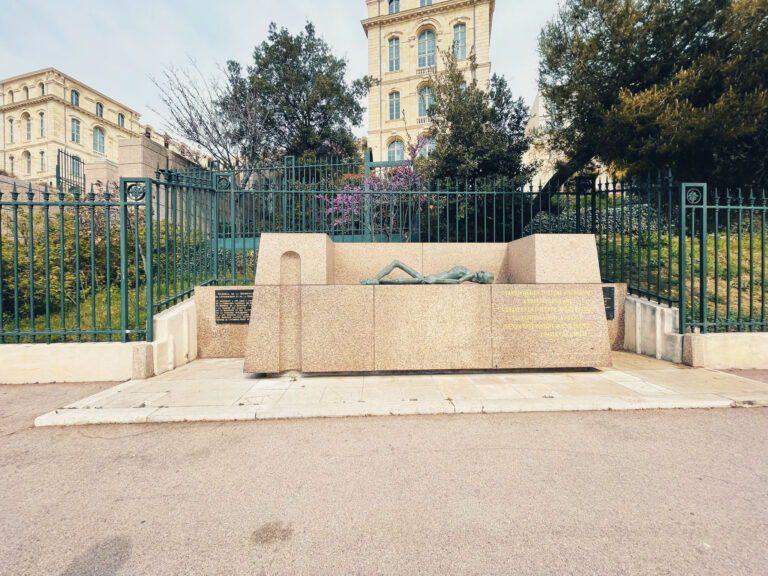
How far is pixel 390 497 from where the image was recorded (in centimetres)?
243

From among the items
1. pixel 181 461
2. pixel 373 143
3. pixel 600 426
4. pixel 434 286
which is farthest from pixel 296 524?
pixel 373 143

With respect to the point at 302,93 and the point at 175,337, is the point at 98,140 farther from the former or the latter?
the point at 175,337

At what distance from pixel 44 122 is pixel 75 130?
8.66 ft

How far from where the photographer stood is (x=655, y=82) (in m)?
11.6

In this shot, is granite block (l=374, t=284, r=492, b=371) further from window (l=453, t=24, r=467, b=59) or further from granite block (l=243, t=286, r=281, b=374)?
window (l=453, t=24, r=467, b=59)

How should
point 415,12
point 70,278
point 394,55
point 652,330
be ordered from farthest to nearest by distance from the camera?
point 394,55 → point 415,12 → point 70,278 → point 652,330

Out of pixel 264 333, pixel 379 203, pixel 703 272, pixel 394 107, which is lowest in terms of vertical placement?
pixel 264 333

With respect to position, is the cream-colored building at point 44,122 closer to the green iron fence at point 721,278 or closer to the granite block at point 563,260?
the granite block at point 563,260

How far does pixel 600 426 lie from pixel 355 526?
273 cm

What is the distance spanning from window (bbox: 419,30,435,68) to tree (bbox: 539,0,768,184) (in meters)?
21.1

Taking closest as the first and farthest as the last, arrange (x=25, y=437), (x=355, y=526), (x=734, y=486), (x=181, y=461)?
(x=355, y=526), (x=734, y=486), (x=181, y=461), (x=25, y=437)

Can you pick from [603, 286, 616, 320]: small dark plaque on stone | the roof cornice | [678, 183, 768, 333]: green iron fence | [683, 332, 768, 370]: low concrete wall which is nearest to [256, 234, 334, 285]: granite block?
[603, 286, 616, 320]: small dark plaque on stone

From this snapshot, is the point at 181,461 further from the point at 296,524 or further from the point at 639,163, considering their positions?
the point at 639,163

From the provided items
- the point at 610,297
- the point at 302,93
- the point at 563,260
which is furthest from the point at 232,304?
the point at 302,93
